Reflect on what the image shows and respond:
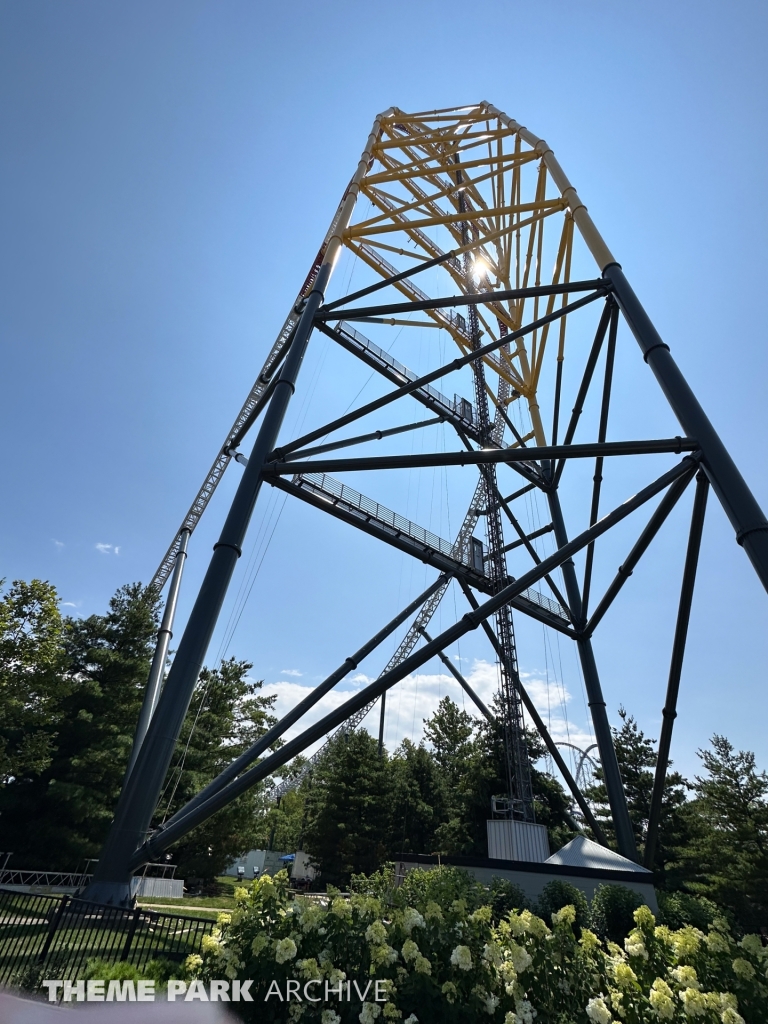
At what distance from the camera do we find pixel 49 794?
19469 millimetres

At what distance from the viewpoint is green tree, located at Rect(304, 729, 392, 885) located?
2975 cm

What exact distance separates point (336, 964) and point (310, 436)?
24.0ft

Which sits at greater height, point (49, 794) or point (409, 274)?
point (409, 274)

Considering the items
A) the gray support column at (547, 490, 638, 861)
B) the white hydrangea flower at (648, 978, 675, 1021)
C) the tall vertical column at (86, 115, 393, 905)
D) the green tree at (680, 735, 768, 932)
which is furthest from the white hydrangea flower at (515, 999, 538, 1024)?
the green tree at (680, 735, 768, 932)

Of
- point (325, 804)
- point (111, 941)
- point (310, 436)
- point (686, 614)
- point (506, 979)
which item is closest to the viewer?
point (506, 979)

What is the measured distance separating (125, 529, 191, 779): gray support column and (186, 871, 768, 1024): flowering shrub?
3.81 metres

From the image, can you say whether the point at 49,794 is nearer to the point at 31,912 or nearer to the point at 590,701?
the point at 31,912

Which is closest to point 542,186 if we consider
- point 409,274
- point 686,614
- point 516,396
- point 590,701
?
point 409,274

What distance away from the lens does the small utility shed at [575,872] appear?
9.77 metres

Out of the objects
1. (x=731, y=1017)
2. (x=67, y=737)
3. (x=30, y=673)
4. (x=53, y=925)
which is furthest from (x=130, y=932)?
(x=67, y=737)

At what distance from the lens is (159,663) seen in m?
10.1

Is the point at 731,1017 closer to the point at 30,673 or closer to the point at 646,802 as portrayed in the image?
the point at 30,673

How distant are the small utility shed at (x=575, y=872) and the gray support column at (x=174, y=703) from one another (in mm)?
6788

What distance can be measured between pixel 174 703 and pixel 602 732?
873 cm
